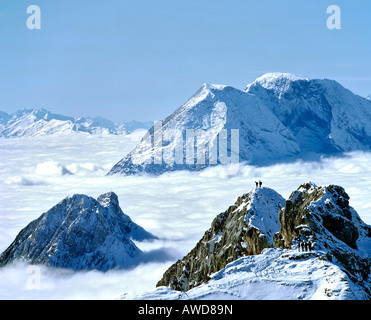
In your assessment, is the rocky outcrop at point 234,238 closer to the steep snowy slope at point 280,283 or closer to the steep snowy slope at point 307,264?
the steep snowy slope at point 307,264

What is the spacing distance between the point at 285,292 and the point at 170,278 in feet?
282

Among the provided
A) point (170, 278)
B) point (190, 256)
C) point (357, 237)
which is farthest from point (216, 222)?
point (357, 237)

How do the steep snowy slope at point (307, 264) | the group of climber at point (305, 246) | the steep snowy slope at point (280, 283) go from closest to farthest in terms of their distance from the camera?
the steep snowy slope at point (280, 283) → the steep snowy slope at point (307, 264) → the group of climber at point (305, 246)

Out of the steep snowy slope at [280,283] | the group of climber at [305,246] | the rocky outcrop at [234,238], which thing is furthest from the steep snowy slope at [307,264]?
the rocky outcrop at [234,238]

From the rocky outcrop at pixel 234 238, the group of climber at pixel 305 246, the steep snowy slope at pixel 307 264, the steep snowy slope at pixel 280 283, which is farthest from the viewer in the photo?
the rocky outcrop at pixel 234 238

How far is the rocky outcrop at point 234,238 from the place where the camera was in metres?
113

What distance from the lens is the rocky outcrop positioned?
113m

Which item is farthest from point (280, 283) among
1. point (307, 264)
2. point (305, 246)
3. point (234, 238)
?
point (234, 238)

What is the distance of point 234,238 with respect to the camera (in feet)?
400

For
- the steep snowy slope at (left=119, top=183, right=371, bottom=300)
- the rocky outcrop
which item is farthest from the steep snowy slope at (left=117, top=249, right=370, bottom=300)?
the rocky outcrop

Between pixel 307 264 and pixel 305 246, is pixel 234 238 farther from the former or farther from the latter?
pixel 307 264
